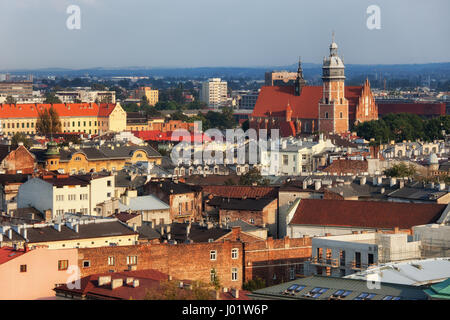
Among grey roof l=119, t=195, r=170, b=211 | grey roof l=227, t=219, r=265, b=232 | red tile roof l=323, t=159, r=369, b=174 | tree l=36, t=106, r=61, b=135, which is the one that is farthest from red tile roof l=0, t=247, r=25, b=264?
tree l=36, t=106, r=61, b=135

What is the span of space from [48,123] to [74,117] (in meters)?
15.7

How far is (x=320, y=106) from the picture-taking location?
131500 millimetres

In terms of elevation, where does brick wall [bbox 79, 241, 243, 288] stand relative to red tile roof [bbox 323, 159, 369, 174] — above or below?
A: above

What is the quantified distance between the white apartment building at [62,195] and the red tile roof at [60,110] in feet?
241

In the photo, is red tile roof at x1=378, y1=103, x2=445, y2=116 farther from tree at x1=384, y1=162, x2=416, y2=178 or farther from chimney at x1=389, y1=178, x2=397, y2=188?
chimney at x1=389, y1=178, x2=397, y2=188

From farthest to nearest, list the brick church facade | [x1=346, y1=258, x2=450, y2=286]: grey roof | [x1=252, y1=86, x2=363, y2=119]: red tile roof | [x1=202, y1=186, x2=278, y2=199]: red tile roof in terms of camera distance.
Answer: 1. [x1=252, y1=86, x2=363, y2=119]: red tile roof
2. the brick church facade
3. [x1=202, y1=186, x2=278, y2=199]: red tile roof
4. [x1=346, y1=258, x2=450, y2=286]: grey roof

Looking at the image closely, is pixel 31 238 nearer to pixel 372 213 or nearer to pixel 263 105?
pixel 372 213

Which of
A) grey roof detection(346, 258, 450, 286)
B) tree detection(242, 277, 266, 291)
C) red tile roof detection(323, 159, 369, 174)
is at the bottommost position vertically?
red tile roof detection(323, 159, 369, 174)

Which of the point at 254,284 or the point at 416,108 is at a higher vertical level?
the point at 254,284

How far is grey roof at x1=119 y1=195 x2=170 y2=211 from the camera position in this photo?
171 feet

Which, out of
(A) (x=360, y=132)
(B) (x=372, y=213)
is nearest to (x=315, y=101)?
(A) (x=360, y=132)

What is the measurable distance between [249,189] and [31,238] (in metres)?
19.1

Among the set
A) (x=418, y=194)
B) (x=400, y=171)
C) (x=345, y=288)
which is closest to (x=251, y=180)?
(x=400, y=171)

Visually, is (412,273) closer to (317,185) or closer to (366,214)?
(366,214)
